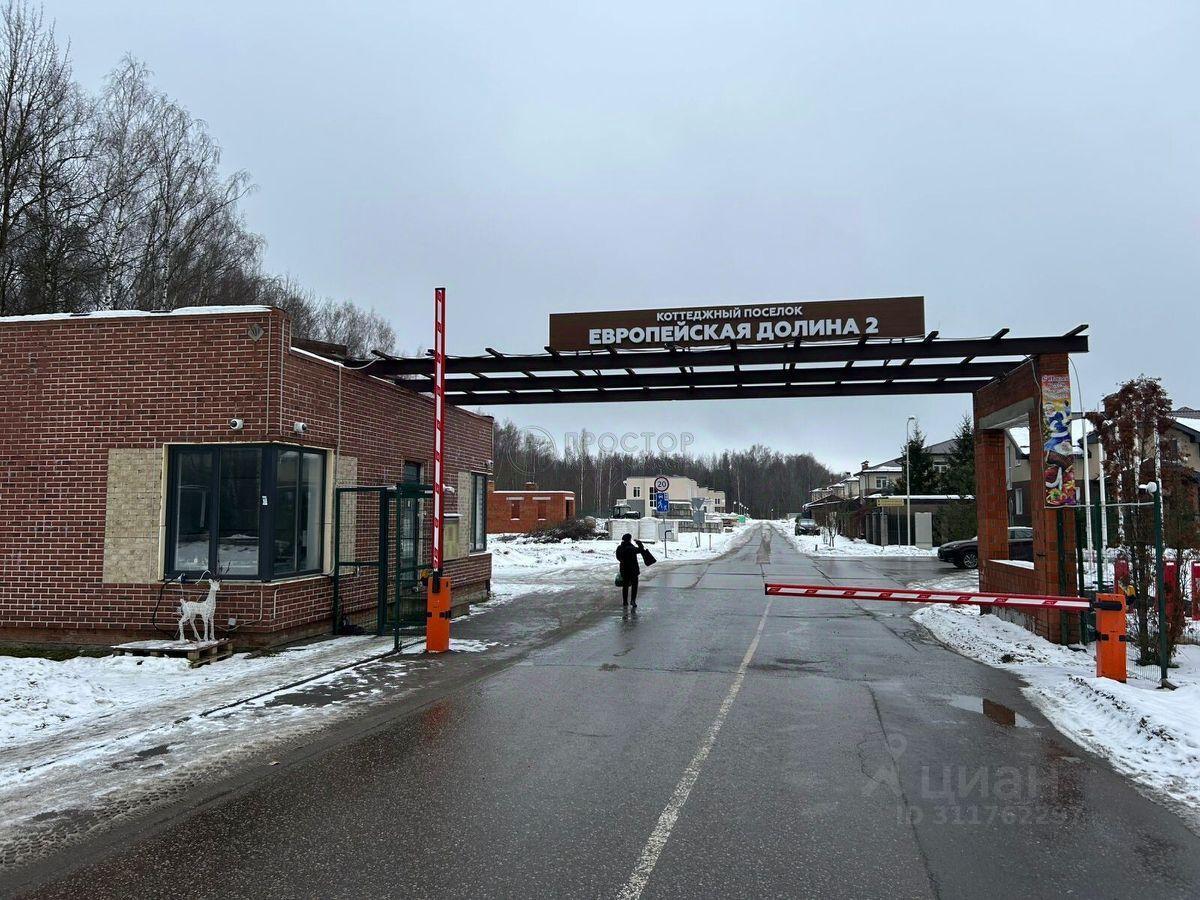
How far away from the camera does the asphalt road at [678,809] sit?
A: 169 inches

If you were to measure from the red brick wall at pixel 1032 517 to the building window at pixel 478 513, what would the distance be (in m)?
10.8

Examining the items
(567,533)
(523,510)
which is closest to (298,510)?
(567,533)

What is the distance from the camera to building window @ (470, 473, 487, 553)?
62.2ft

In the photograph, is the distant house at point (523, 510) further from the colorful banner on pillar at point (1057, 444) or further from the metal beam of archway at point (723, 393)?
the colorful banner on pillar at point (1057, 444)

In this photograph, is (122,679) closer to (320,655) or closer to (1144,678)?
(320,655)

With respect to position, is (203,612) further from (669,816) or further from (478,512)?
(478,512)

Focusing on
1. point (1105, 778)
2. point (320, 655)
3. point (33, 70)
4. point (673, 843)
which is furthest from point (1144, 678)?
point (33, 70)

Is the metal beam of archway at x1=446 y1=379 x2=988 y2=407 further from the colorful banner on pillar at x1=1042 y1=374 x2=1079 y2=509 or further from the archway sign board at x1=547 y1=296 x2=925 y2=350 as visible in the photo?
the colorful banner on pillar at x1=1042 y1=374 x2=1079 y2=509

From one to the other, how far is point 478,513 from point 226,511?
332 inches

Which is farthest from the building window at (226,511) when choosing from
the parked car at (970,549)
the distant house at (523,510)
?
the distant house at (523,510)

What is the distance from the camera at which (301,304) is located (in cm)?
4325

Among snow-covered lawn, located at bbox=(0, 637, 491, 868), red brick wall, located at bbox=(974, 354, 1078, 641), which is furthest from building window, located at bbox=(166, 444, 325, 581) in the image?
red brick wall, located at bbox=(974, 354, 1078, 641)

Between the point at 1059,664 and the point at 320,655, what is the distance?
965 centimetres

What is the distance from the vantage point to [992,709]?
27.2 ft
